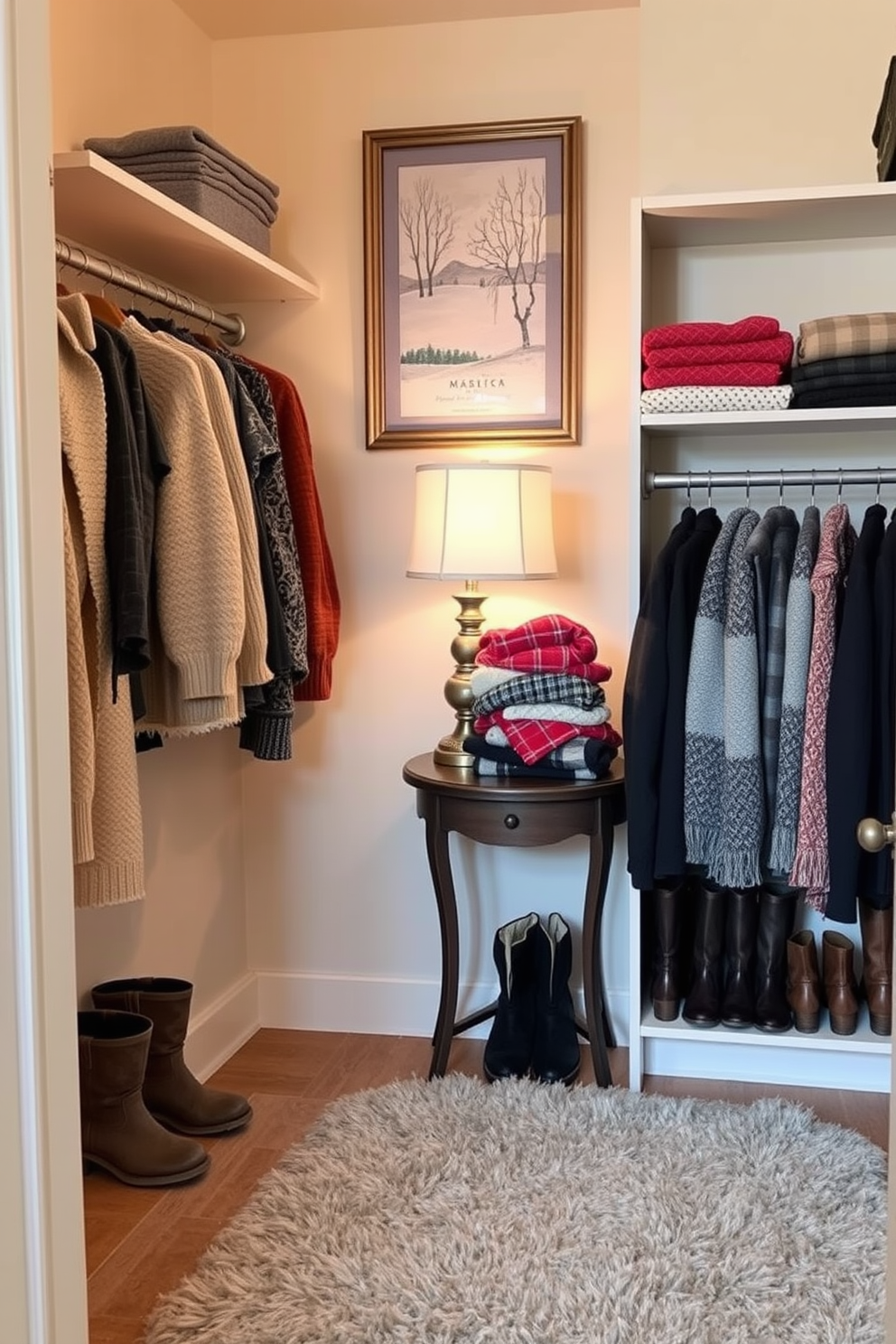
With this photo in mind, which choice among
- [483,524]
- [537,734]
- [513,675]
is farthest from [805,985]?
[483,524]

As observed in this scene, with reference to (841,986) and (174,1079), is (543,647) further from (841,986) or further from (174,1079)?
(174,1079)

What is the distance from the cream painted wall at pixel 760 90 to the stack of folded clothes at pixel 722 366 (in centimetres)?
45

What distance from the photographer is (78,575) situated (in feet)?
6.04

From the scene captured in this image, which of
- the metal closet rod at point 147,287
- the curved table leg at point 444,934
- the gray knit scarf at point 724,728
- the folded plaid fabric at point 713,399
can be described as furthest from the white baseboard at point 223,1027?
the folded plaid fabric at point 713,399

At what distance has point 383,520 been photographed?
3.06 m

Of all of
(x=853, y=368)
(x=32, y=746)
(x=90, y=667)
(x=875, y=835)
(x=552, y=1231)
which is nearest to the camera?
(x=32, y=746)

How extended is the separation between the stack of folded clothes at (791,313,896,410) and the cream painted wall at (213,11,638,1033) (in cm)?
57

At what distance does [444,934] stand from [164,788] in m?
0.69

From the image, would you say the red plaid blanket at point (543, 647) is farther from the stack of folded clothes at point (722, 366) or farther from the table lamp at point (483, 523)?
the stack of folded clothes at point (722, 366)

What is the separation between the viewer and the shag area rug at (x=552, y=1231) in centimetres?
182

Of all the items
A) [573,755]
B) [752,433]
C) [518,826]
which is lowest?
[518,826]

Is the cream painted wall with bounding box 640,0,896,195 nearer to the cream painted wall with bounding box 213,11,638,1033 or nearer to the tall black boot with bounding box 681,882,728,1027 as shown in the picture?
the cream painted wall with bounding box 213,11,638,1033

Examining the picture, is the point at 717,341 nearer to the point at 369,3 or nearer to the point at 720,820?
the point at 720,820

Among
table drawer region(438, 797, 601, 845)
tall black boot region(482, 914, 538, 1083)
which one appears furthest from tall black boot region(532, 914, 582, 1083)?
table drawer region(438, 797, 601, 845)
